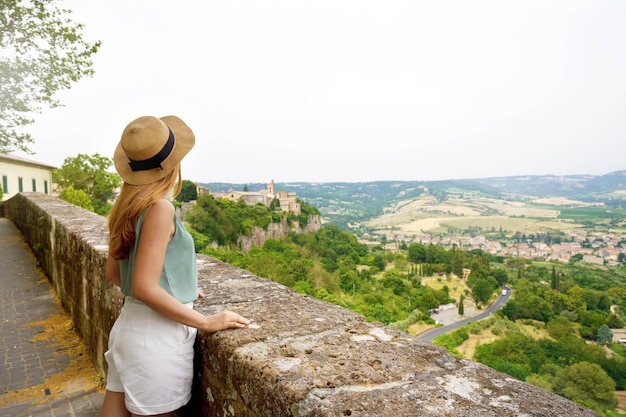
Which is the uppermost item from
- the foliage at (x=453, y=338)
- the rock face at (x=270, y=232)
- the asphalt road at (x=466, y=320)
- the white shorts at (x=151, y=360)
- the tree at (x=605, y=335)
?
the white shorts at (x=151, y=360)

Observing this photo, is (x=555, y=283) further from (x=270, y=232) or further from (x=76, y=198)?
(x=76, y=198)

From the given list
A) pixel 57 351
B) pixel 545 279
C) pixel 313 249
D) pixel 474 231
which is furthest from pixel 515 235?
pixel 57 351

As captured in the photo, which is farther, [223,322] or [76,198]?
[76,198]

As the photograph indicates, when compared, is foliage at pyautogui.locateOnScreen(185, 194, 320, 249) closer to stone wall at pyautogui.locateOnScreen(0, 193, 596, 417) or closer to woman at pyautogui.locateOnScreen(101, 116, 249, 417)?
stone wall at pyautogui.locateOnScreen(0, 193, 596, 417)

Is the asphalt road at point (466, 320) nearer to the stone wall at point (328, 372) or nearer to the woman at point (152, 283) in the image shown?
the stone wall at point (328, 372)

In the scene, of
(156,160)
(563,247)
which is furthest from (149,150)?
(563,247)

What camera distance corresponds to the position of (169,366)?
4.94 ft

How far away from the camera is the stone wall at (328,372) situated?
1.10 meters

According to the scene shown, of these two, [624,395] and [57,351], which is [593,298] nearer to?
[624,395]

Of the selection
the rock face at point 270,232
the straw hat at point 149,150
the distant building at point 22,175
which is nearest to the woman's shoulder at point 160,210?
the straw hat at point 149,150

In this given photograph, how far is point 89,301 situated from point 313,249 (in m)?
71.1

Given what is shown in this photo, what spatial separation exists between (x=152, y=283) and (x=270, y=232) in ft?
239

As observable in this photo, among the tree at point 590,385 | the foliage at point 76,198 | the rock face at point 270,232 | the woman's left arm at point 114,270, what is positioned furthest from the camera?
the rock face at point 270,232

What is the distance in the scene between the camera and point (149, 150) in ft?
4.97
